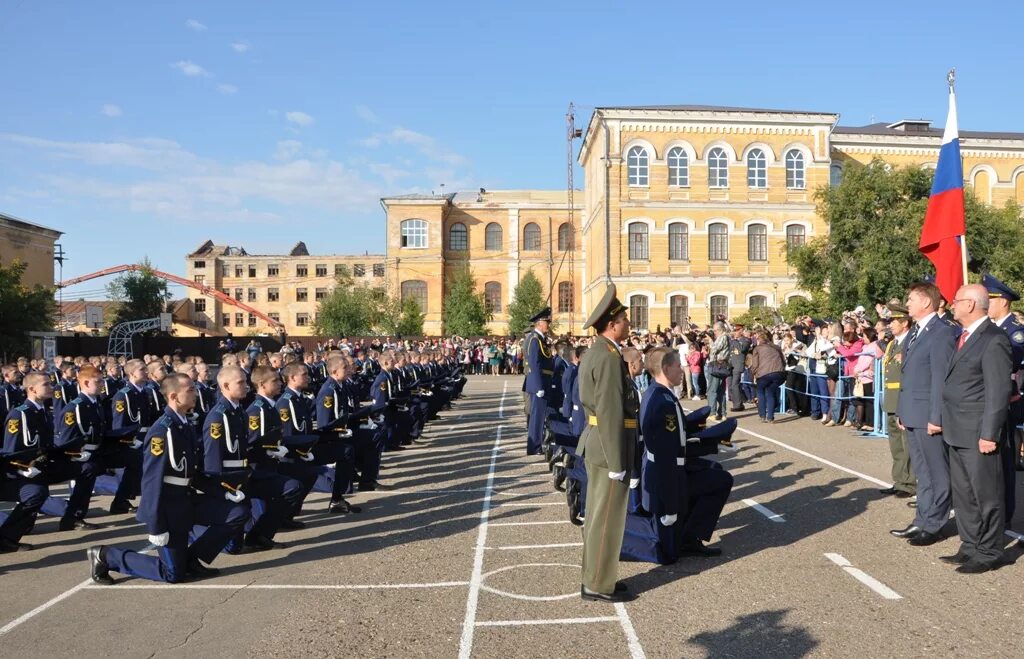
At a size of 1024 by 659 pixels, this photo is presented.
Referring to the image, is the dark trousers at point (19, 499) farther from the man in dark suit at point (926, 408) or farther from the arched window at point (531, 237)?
the arched window at point (531, 237)

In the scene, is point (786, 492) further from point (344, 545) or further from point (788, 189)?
point (788, 189)

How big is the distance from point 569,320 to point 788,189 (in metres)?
23.1

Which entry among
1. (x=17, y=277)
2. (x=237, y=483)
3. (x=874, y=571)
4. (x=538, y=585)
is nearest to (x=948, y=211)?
(x=874, y=571)

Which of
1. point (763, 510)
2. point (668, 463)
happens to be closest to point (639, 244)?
point (763, 510)

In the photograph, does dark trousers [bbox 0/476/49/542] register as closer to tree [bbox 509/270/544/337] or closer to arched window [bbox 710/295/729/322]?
arched window [bbox 710/295/729/322]

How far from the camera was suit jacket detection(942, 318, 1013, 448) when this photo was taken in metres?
7.06

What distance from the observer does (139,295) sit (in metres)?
81.9

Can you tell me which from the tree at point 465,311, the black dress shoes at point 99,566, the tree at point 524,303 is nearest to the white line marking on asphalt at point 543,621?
the black dress shoes at point 99,566

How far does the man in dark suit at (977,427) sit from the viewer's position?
280 inches

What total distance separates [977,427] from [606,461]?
3196mm

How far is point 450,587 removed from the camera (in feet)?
23.4

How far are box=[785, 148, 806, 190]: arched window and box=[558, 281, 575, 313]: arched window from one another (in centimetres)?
2319

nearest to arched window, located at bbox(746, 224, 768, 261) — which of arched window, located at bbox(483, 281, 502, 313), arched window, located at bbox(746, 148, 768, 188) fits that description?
arched window, located at bbox(746, 148, 768, 188)

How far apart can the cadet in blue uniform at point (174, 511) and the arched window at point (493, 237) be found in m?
66.3
